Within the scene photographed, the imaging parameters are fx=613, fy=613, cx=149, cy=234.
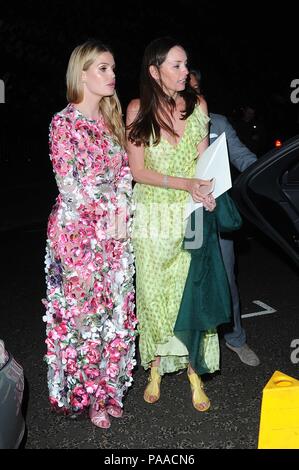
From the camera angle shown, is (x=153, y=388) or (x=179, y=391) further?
(x=179, y=391)

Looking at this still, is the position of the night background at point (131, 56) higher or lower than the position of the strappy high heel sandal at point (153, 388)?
higher

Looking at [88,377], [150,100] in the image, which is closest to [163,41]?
[150,100]

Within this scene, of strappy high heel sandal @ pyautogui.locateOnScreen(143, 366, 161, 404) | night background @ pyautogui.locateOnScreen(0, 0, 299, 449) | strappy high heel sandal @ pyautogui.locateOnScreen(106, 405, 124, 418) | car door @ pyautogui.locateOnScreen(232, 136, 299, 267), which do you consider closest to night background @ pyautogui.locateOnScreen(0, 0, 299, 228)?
night background @ pyautogui.locateOnScreen(0, 0, 299, 449)

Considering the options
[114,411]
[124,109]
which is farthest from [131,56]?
[114,411]

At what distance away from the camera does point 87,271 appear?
3.17 m

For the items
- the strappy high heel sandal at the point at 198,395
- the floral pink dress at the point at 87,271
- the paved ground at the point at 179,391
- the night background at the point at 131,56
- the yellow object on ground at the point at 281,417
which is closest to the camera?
the yellow object on ground at the point at 281,417

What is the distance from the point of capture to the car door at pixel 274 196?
6.59 feet

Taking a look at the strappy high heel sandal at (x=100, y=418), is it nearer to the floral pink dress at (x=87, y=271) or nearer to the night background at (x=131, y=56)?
the floral pink dress at (x=87, y=271)

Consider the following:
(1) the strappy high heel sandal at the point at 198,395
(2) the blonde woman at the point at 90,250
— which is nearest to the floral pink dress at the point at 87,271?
(2) the blonde woman at the point at 90,250

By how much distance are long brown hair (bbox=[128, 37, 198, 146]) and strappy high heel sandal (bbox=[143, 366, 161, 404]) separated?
1361 mm

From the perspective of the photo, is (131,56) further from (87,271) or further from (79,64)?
(87,271)

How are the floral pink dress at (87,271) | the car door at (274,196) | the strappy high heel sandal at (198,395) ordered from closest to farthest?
the car door at (274,196) < the floral pink dress at (87,271) < the strappy high heel sandal at (198,395)

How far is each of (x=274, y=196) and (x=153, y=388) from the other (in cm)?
190
